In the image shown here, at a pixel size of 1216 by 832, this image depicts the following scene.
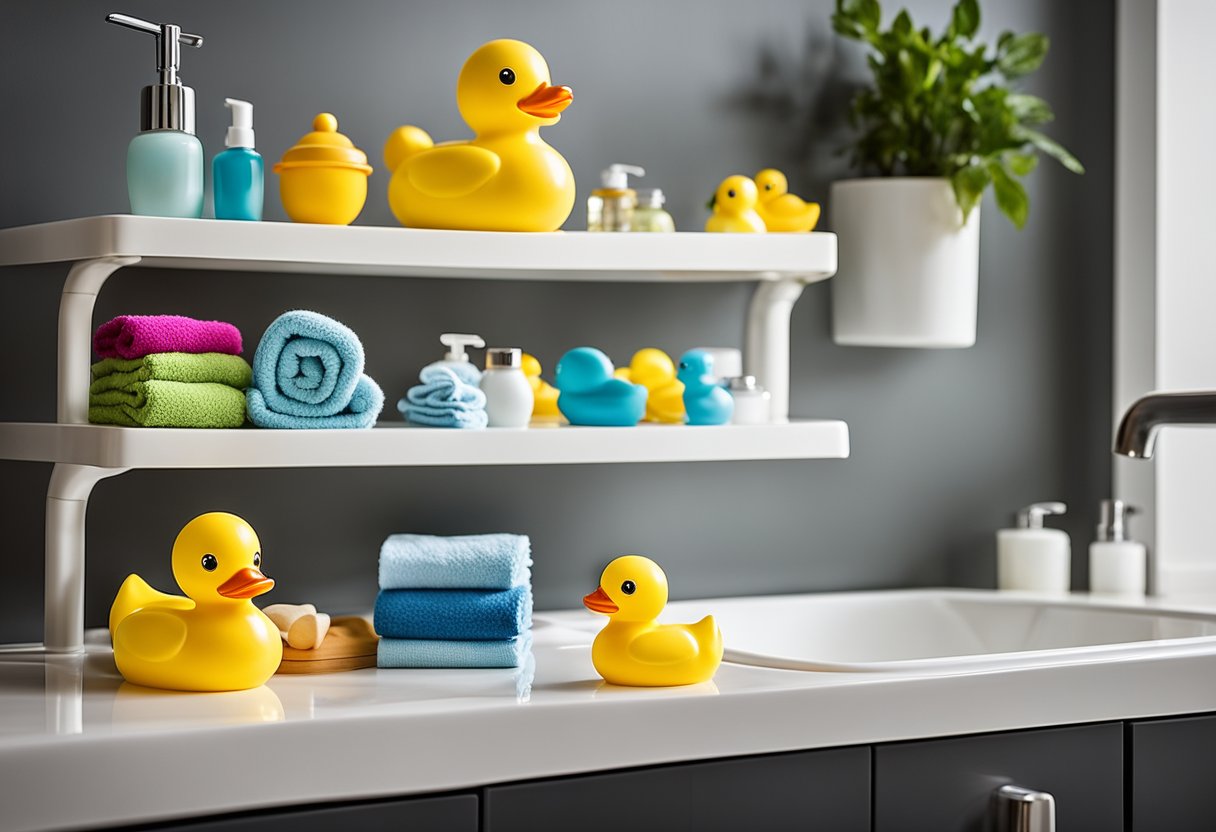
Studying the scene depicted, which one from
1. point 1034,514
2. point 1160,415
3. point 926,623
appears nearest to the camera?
point 1160,415

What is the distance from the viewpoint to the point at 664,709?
1.24 m

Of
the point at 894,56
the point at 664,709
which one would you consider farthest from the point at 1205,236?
the point at 664,709

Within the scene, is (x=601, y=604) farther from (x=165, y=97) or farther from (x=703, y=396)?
(x=165, y=97)

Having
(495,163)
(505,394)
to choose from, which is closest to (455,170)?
(495,163)

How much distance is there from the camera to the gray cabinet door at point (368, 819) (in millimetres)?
1105

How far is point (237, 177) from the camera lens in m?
1.43

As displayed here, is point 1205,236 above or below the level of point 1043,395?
above

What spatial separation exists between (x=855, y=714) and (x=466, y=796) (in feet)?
1.29

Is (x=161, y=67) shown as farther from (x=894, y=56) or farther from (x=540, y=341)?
(x=894, y=56)

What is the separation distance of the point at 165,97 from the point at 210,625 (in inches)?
22.8

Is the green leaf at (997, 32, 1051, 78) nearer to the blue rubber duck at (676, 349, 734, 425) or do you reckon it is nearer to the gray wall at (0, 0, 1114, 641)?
the gray wall at (0, 0, 1114, 641)

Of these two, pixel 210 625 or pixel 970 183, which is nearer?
pixel 210 625

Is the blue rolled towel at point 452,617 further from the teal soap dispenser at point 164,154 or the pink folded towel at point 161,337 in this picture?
the teal soap dispenser at point 164,154

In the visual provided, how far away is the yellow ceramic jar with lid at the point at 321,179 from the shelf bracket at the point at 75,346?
0.21m
